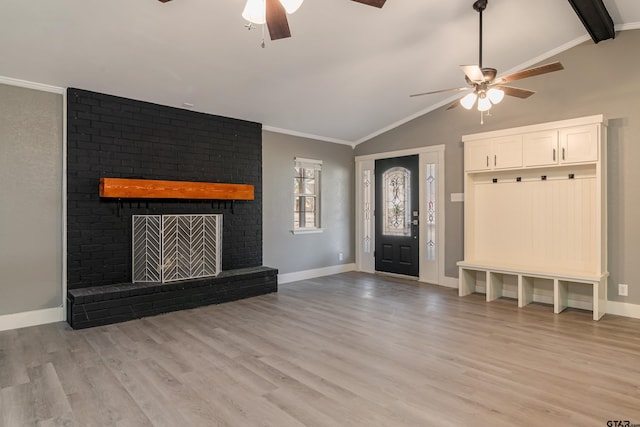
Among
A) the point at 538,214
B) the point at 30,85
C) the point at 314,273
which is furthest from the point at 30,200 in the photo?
the point at 538,214

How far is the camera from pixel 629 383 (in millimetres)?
2609

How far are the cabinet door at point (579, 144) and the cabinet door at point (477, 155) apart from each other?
0.89 m

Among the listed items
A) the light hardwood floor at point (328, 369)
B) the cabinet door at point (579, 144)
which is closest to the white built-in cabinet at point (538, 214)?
the cabinet door at point (579, 144)

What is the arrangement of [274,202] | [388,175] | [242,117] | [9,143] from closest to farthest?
1. [9,143]
2. [242,117]
3. [274,202]
4. [388,175]

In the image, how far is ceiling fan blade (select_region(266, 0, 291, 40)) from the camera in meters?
2.19

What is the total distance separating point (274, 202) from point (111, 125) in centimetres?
258

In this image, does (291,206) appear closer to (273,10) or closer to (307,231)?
(307,231)

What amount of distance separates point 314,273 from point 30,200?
422 centimetres

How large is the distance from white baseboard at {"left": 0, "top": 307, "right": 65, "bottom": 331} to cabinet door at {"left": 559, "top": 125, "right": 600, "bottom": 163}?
6.11 meters

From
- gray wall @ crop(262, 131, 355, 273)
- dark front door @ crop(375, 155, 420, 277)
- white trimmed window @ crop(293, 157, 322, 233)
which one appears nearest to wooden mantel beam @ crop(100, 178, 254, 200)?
gray wall @ crop(262, 131, 355, 273)

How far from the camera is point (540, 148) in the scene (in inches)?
184

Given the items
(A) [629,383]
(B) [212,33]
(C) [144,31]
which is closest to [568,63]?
(A) [629,383]

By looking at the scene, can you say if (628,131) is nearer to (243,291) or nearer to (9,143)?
(243,291)

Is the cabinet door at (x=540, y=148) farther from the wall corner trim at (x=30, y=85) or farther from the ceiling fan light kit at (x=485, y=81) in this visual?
the wall corner trim at (x=30, y=85)
